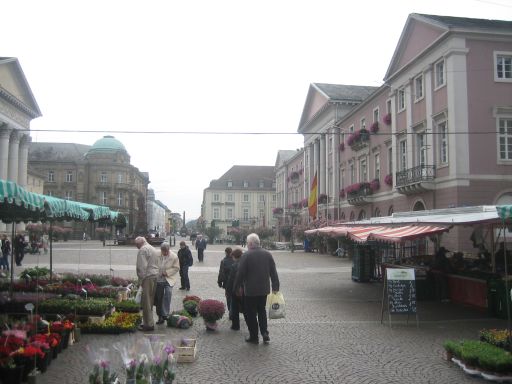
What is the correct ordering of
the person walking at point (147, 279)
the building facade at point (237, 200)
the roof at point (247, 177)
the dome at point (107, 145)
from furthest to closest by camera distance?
1. the roof at point (247, 177)
2. the building facade at point (237, 200)
3. the dome at point (107, 145)
4. the person walking at point (147, 279)

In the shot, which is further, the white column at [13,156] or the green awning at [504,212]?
the white column at [13,156]

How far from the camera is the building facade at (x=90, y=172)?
102562 mm

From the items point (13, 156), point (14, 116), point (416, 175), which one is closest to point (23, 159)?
point (13, 156)

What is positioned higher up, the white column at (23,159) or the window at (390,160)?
the white column at (23,159)

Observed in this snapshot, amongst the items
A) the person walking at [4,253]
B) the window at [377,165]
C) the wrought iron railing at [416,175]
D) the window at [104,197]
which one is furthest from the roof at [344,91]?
the window at [104,197]

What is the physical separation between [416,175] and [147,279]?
943 inches

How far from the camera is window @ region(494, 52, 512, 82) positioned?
2825 centimetres

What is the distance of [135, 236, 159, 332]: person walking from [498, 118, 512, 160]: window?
23212 millimetres

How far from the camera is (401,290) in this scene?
11.8m

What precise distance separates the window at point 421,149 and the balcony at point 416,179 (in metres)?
0.72

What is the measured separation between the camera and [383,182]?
39.2 meters

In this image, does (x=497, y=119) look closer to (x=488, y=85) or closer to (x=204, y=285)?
(x=488, y=85)

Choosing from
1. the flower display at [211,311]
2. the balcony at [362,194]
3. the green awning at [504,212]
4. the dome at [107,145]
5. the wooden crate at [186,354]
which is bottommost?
the wooden crate at [186,354]

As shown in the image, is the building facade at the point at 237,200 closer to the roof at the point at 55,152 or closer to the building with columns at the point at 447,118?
the roof at the point at 55,152
